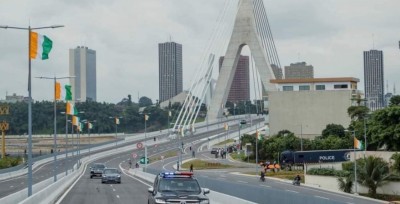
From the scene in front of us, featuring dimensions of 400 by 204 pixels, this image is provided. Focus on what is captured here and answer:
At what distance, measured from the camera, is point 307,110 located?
442 ft

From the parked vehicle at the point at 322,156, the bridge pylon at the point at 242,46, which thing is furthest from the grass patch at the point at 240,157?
the bridge pylon at the point at 242,46

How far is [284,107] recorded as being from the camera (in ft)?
448

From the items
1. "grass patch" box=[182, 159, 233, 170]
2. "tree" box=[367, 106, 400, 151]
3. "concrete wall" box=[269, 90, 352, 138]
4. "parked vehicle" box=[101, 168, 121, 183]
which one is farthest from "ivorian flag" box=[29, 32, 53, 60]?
"concrete wall" box=[269, 90, 352, 138]

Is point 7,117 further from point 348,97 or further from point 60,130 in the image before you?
point 348,97

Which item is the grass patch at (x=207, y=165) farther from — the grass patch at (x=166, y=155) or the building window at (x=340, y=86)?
the building window at (x=340, y=86)

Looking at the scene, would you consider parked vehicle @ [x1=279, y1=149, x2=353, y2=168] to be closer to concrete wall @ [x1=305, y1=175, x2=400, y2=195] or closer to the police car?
concrete wall @ [x1=305, y1=175, x2=400, y2=195]

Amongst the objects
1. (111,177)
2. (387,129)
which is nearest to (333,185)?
(387,129)

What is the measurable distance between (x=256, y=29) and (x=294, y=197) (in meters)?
134

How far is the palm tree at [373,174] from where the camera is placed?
6278 centimetres

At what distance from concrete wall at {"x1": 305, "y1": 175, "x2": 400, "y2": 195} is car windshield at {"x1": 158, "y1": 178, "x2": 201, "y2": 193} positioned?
41.6 metres

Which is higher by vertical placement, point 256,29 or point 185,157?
point 256,29

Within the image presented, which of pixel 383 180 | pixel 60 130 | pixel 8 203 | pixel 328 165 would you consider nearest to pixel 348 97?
pixel 328 165

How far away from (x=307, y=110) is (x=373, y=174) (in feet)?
236

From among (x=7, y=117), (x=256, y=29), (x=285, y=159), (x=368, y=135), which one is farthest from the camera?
(x=7, y=117)
